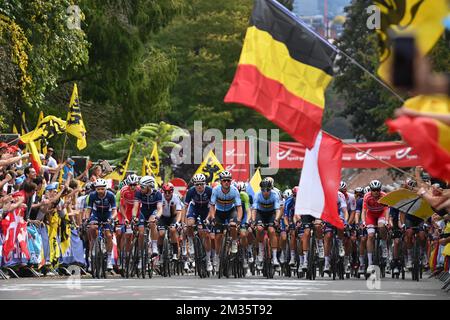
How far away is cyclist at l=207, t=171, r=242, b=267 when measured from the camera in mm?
26766

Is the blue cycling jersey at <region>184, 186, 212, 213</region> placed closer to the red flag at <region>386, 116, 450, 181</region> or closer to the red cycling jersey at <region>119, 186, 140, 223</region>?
the red cycling jersey at <region>119, 186, 140, 223</region>

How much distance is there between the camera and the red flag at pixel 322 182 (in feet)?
62.5

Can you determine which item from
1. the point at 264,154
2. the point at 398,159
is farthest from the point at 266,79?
the point at 264,154

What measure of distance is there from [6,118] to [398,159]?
50.0 feet

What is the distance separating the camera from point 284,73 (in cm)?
1800

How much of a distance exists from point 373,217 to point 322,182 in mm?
8756

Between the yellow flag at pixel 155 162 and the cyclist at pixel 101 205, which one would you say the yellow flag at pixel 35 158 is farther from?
the yellow flag at pixel 155 162

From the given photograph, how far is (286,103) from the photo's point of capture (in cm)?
1783

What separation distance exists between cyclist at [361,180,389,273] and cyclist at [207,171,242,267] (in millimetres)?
2429

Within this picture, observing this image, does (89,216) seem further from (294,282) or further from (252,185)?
(252,185)

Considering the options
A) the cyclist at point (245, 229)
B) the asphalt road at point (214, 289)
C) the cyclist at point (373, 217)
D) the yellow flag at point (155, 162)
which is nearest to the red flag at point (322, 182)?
the asphalt road at point (214, 289)

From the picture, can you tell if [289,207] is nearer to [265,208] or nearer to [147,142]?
[265,208]

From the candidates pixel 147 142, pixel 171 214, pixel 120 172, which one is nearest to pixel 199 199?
pixel 171 214

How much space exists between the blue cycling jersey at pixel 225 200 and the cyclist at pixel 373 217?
8.00 ft
